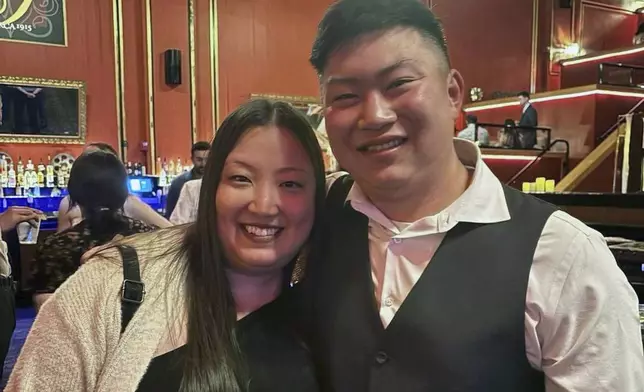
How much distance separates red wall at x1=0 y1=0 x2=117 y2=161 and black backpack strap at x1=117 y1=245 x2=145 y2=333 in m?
6.35

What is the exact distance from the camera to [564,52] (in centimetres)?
1138

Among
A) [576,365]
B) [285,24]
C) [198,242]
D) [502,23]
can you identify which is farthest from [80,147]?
[502,23]

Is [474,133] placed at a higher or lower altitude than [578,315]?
higher

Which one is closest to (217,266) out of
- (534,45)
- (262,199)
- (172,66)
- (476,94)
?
(262,199)

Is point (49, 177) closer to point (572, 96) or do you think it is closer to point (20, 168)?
point (20, 168)

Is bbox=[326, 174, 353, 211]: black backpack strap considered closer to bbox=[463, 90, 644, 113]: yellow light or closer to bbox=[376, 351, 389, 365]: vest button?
bbox=[376, 351, 389, 365]: vest button

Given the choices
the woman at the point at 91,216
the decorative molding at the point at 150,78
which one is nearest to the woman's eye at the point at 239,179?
the woman at the point at 91,216

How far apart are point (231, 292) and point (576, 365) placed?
0.70m

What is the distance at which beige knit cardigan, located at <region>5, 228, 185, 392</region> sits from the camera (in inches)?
43.0

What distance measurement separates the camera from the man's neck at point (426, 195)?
1150 mm

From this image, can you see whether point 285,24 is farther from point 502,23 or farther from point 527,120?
point 502,23

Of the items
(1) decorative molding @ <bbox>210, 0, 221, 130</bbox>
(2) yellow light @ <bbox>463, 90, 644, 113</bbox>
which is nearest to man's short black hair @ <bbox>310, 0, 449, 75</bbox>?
(1) decorative molding @ <bbox>210, 0, 221, 130</bbox>

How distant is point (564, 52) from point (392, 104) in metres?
11.6

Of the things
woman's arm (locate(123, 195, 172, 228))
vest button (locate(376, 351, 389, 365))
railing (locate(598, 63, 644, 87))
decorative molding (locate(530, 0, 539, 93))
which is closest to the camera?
vest button (locate(376, 351, 389, 365))
